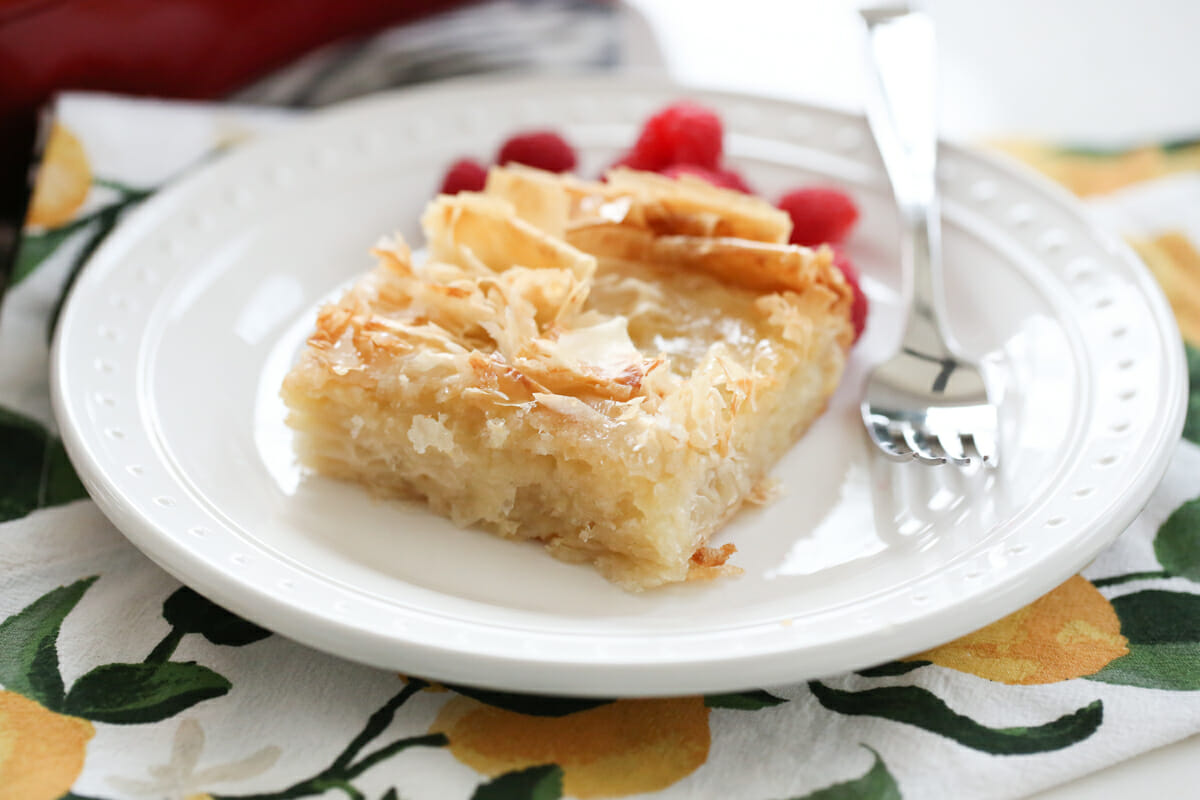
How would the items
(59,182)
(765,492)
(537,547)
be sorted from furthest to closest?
(59,182), (765,492), (537,547)

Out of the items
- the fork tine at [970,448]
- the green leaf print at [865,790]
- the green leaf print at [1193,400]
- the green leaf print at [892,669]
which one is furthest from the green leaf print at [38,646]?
the green leaf print at [1193,400]

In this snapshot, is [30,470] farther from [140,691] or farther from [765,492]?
[765,492]

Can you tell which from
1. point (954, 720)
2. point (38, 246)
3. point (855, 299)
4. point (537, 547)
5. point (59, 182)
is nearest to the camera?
point (954, 720)

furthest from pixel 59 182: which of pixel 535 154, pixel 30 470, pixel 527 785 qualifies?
pixel 527 785

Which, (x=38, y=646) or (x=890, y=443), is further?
(x=890, y=443)

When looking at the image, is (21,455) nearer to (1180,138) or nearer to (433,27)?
(433,27)

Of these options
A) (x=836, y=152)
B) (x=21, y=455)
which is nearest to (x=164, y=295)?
(x=21, y=455)
